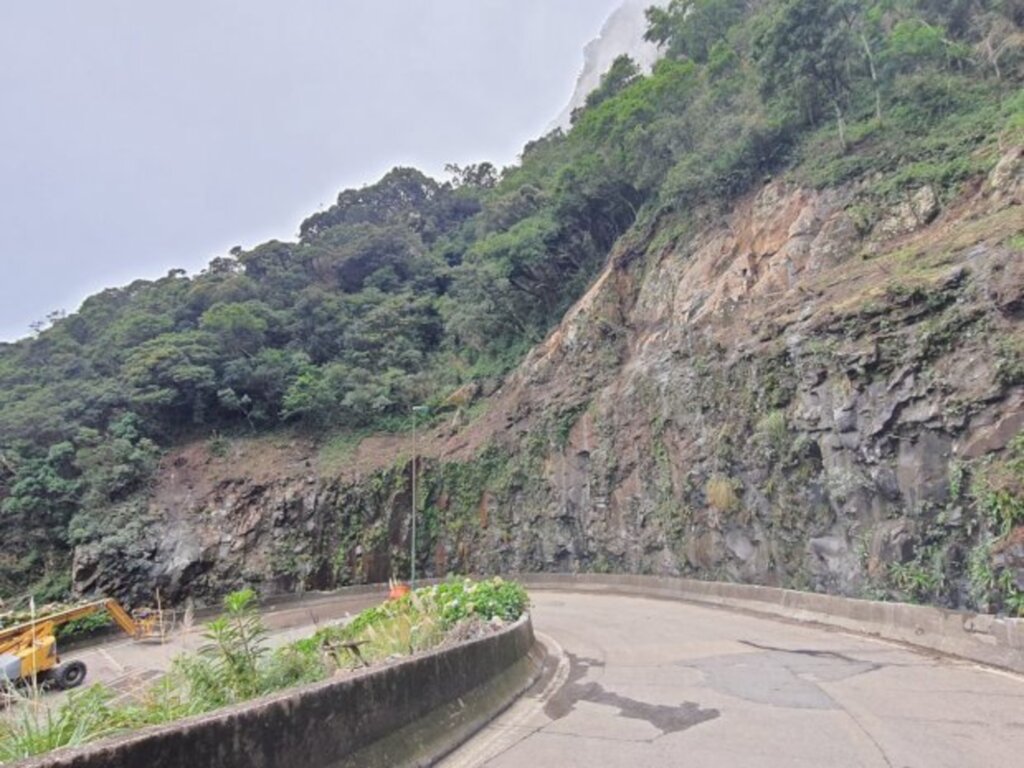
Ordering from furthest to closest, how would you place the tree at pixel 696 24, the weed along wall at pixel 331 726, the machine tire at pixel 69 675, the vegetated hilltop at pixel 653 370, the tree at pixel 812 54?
the tree at pixel 696 24
the tree at pixel 812 54
the machine tire at pixel 69 675
the vegetated hilltop at pixel 653 370
the weed along wall at pixel 331 726

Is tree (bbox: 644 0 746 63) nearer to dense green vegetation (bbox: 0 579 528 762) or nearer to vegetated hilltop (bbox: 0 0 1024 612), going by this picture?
vegetated hilltop (bbox: 0 0 1024 612)

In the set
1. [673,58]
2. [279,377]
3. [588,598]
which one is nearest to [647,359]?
[588,598]

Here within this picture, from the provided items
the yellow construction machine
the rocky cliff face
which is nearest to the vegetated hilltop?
the rocky cliff face

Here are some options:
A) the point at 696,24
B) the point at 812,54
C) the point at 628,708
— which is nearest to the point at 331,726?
the point at 628,708

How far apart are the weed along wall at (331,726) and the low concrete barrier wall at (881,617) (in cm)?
690

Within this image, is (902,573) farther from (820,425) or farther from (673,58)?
(673,58)

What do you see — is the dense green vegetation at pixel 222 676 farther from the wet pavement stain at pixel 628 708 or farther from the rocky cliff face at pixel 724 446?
the rocky cliff face at pixel 724 446

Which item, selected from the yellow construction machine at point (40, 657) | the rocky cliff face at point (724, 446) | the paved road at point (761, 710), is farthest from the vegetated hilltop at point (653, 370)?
the yellow construction machine at point (40, 657)

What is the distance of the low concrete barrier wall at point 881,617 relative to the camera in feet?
31.7

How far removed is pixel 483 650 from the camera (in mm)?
8227

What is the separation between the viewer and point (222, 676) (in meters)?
5.98

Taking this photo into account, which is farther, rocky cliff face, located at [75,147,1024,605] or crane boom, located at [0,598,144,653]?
crane boom, located at [0,598,144,653]

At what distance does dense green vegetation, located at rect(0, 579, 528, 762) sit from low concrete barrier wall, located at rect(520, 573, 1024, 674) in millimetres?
6770

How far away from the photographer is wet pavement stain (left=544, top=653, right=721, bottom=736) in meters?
7.22
